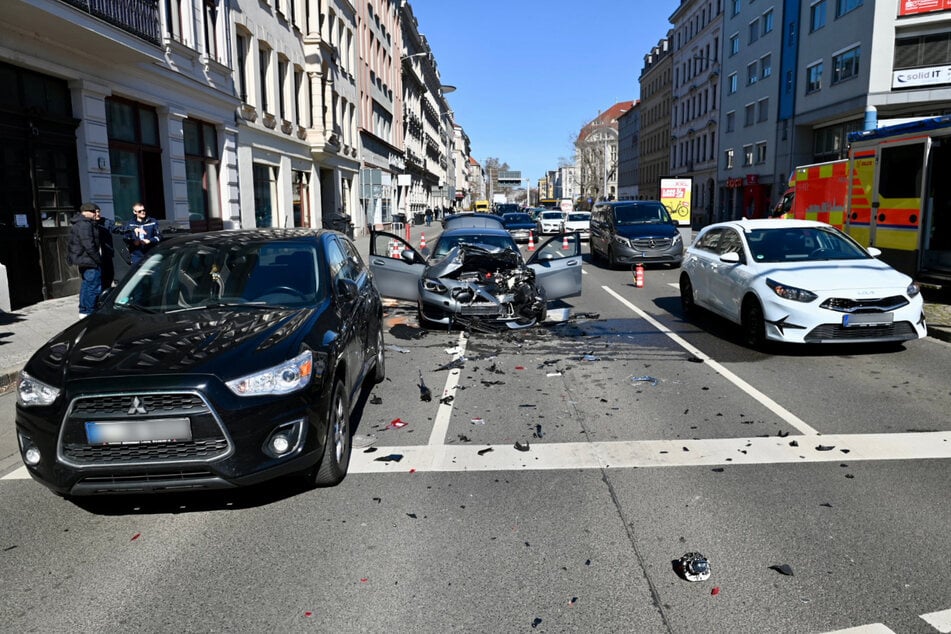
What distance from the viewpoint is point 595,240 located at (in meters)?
23.6

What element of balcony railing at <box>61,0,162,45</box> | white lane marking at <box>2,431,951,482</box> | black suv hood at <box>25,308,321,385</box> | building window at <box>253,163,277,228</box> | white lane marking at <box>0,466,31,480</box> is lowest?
white lane marking at <box>0,466,31,480</box>

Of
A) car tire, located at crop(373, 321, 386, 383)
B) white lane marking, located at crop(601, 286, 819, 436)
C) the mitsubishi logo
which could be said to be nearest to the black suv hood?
the mitsubishi logo

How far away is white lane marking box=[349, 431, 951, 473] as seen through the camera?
16.4 feet

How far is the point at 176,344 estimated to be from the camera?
4258 mm

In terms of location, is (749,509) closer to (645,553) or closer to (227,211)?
(645,553)

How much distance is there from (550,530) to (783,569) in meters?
1.21

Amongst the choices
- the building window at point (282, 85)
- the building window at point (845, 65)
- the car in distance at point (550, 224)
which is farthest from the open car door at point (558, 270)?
the building window at point (845, 65)

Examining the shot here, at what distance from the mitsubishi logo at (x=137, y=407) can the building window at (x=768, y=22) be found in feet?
173

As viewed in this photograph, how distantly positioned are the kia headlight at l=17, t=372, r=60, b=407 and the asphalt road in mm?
773

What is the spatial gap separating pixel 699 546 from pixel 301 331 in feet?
8.82

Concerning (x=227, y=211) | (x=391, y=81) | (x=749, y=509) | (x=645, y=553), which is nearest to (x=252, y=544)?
(x=645, y=553)

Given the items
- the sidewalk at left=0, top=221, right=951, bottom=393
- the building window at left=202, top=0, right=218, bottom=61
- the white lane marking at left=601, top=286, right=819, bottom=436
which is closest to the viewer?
the white lane marking at left=601, top=286, right=819, bottom=436

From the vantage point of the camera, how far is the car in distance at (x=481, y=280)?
1045 centimetres

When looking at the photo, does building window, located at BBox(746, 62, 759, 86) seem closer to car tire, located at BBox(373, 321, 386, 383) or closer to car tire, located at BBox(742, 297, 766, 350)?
car tire, located at BBox(742, 297, 766, 350)
